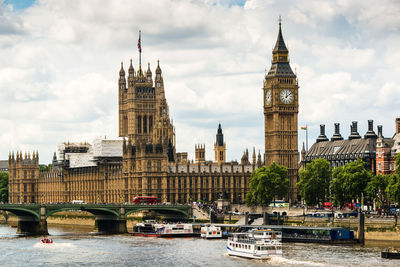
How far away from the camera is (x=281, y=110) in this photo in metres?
188

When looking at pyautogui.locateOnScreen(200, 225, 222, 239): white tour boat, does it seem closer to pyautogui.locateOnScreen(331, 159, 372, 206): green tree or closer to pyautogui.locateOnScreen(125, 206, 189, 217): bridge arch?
pyautogui.locateOnScreen(331, 159, 372, 206): green tree

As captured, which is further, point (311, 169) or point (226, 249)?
point (311, 169)

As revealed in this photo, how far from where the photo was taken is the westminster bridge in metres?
152

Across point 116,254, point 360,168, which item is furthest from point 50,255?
point 360,168

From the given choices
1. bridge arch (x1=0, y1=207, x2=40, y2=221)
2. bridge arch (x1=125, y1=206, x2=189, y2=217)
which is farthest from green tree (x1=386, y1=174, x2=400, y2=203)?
bridge arch (x1=0, y1=207, x2=40, y2=221)

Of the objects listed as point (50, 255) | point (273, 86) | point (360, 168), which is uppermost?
point (273, 86)

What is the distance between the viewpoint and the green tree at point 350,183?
14488 cm

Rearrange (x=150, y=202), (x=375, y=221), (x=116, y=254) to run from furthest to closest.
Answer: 1. (x=150, y=202)
2. (x=375, y=221)
3. (x=116, y=254)

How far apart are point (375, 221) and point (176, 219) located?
45881 mm

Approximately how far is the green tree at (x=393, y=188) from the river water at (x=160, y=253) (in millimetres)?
10284

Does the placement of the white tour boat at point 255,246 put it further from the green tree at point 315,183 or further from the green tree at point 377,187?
the green tree at point 315,183

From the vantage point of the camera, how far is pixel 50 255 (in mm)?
116188

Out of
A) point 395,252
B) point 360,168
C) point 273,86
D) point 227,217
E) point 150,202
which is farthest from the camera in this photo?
point 273,86

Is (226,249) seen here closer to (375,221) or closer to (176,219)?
(375,221)
